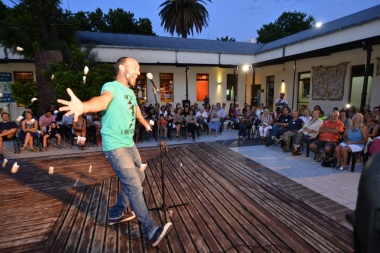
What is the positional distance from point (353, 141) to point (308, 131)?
1.27m

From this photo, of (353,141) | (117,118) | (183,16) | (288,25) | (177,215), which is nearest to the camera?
(117,118)

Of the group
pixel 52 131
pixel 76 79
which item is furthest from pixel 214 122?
pixel 52 131

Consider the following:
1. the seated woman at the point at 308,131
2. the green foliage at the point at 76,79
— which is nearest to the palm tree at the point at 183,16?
the green foliage at the point at 76,79

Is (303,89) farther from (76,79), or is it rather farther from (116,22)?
(116,22)

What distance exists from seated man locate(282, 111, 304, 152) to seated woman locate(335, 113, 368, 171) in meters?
1.50

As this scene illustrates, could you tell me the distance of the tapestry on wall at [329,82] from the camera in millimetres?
10086

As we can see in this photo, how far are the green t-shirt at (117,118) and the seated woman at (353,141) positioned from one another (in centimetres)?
460

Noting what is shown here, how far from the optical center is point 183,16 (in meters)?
21.5

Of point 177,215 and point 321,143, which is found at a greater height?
point 321,143

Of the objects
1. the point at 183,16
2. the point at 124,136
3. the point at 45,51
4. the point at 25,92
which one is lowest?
the point at 124,136

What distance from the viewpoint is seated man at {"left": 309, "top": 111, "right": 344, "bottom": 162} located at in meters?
4.91

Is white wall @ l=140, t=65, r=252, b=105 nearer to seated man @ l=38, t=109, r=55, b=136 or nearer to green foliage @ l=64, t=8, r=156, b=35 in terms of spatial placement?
seated man @ l=38, t=109, r=55, b=136

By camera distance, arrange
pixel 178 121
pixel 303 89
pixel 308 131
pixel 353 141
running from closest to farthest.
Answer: pixel 353 141 < pixel 308 131 < pixel 178 121 < pixel 303 89

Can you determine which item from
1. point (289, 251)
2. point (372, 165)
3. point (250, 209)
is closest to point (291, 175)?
point (250, 209)
